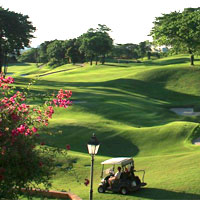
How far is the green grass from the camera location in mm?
18250

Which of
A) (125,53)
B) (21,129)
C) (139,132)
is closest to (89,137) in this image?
(139,132)

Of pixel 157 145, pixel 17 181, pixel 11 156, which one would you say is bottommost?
pixel 157 145

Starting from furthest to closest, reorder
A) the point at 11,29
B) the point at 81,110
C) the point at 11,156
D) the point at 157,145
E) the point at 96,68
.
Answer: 1. the point at 96,68
2. the point at 11,29
3. the point at 81,110
4. the point at 157,145
5. the point at 11,156

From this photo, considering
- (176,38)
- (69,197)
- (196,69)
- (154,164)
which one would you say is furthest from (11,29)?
(69,197)

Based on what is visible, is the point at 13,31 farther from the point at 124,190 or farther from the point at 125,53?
the point at 125,53

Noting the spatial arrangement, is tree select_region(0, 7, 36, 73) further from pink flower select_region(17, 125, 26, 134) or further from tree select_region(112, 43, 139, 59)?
tree select_region(112, 43, 139, 59)

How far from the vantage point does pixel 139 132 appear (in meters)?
31.7

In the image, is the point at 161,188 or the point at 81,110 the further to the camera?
the point at 81,110

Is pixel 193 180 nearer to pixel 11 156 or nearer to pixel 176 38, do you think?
pixel 11 156

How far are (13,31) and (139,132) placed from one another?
136 feet

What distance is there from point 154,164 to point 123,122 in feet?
54.1

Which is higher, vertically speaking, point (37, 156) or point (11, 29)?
point (11, 29)

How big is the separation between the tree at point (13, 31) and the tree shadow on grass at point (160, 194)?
54130 mm

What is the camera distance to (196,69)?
7050cm
